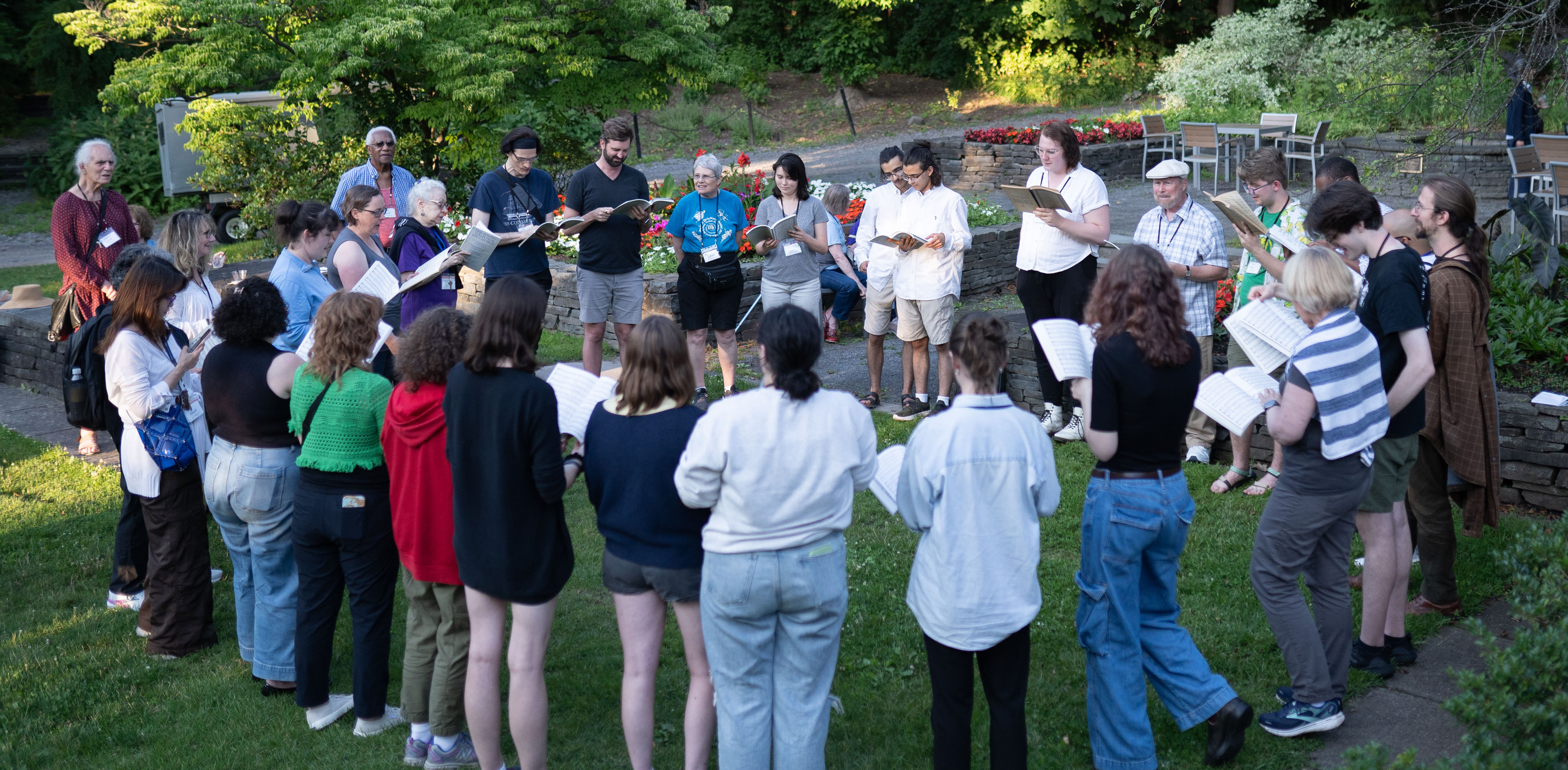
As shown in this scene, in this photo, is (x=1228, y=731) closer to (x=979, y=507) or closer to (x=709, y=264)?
(x=979, y=507)

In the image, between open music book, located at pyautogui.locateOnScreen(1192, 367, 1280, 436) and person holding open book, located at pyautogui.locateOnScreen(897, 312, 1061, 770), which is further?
open music book, located at pyautogui.locateOnScreen(1192, 367, 1280, 436)

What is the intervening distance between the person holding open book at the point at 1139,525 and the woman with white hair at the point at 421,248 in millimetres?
3875

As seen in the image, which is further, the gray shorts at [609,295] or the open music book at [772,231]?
the gray shorts at [609,295]

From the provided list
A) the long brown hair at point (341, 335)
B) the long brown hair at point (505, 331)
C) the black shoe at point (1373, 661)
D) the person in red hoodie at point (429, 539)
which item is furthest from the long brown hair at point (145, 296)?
the black shoe at point (1373, 661)

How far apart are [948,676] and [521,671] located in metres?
1.32

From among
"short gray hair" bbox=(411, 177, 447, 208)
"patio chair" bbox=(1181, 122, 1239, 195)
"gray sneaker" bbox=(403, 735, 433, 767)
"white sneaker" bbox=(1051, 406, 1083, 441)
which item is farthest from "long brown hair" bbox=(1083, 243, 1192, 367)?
"patio chair" bbox=(1181, 122, 1239, 195)

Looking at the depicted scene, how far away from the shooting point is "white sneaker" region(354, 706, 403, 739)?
4.11 metres

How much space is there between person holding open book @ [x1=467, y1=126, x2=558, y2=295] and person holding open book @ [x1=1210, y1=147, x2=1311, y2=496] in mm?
4160

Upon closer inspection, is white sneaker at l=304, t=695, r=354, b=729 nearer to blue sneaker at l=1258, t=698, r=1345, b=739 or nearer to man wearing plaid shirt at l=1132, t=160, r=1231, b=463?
blue sneaker at l=1258, t=698, r=1345, b=739

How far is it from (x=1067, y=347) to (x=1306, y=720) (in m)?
1.58

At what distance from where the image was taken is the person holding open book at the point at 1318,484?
3.55m

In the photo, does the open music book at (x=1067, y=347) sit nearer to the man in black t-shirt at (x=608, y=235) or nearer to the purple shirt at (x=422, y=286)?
the purple shirt at (x=422, y=286)

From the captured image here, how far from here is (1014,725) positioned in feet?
11.0

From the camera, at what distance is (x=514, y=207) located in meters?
→ 7.32
